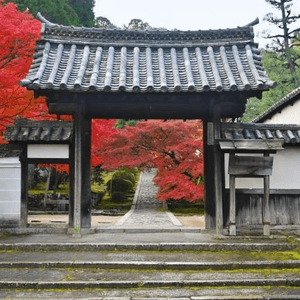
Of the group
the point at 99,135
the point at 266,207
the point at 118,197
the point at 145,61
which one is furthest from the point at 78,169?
the point at 118,197

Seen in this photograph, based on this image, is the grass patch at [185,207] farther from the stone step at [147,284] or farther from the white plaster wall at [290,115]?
the stone step at [147,284]

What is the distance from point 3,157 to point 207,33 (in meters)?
6.72

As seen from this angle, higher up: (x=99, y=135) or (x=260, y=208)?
(x=99, y=135)

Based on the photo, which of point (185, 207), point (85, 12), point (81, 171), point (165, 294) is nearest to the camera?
point (165, 294)

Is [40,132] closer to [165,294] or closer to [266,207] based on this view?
[165,294]

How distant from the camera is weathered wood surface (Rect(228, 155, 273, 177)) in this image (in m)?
9.48

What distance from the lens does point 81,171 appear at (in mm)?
10289

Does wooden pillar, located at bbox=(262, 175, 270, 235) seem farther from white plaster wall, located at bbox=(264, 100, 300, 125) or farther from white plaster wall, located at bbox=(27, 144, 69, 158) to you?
white plaster wall, located at bbox=(264, 100, 300, 125)

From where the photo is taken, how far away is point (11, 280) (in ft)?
21.2

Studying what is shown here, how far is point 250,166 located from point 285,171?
5.41ft

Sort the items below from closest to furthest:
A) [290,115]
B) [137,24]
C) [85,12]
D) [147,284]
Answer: [147,284], [290,115], [85,12], [137,24]

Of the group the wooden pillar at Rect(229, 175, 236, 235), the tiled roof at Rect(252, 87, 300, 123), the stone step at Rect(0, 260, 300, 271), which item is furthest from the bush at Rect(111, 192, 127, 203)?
the stone step at Rect(0, 260, 300, 271)

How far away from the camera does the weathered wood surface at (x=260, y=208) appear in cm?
1033

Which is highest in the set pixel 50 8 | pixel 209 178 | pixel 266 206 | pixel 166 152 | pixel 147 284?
pixel 50 8
